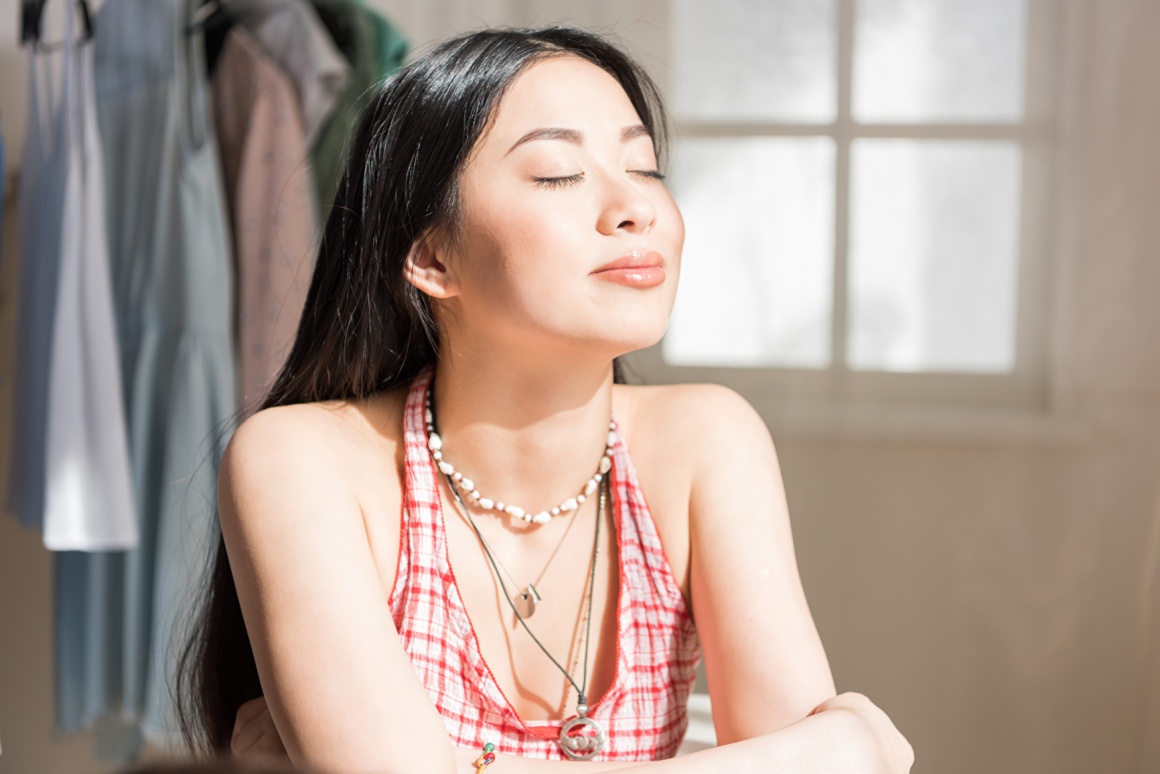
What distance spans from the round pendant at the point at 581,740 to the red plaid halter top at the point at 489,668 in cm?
1

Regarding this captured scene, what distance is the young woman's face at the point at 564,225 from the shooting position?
99cm

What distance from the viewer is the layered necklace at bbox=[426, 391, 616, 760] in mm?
1066

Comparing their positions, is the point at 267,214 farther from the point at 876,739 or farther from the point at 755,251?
the point at 876,739

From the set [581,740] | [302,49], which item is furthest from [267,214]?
[581,740]

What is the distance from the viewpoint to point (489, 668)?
1095 mm

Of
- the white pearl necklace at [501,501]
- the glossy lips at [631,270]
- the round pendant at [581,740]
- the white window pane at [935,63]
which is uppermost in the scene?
the white window pane at [935,63]

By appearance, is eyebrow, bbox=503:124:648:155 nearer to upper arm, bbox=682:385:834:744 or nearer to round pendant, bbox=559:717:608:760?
upper arm, bbox=682:385:834:744

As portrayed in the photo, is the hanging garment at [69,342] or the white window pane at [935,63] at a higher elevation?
the white window pane at [935,63]

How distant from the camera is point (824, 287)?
215 cm

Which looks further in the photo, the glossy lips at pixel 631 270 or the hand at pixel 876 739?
the glossy lips at pixel 631 270

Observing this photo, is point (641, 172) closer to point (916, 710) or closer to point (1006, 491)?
point (1006, 491)

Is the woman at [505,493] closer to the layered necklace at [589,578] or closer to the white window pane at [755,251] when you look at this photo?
the layered necklace at [589,578]

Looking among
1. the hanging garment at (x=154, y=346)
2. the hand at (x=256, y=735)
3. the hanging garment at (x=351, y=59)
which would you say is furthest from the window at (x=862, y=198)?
the hand at (x=256, y=735)

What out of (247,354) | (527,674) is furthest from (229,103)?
(527,674)
